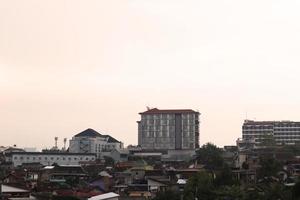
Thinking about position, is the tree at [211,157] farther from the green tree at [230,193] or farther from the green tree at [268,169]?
the green tree at [230,193]

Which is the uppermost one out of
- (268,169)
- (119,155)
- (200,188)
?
(119,155)

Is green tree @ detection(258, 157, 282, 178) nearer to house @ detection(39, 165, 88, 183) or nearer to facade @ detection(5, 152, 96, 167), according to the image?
house @ detection(39, 165, 88, 183)

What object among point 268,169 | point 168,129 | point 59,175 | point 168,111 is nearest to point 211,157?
point 59,175

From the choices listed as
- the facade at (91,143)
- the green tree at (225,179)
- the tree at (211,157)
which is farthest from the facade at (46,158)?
the green tree at (225,179)

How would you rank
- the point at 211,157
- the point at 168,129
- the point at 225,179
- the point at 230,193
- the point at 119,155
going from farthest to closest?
the point at 168,129 < the point at 119,155 < the point at 211,157 < the point at 225,179 < the point at 230,193

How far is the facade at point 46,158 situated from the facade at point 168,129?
15.0 meters

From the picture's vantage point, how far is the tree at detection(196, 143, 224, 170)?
57.7 m

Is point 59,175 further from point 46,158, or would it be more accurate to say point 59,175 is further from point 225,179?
point 46,158

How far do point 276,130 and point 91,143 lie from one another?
3009 centimetres

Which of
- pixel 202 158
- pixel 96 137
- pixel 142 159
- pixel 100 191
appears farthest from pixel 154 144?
pixel 100 191

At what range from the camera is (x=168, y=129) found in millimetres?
89812

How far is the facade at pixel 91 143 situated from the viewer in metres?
87.2

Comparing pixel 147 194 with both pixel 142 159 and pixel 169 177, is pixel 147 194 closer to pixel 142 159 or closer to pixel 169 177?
pixel 169 177

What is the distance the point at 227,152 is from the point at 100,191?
107 feet
